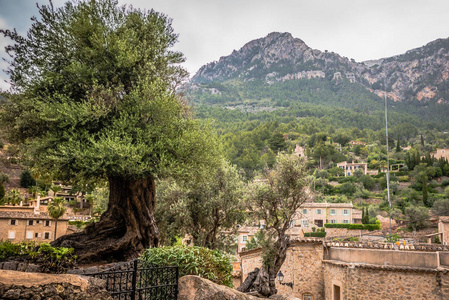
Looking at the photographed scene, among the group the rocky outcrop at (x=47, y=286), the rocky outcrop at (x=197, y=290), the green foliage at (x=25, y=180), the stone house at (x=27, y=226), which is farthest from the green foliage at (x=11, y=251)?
the green foliage at (x=25, y=180)

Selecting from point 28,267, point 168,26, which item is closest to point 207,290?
point 28,267

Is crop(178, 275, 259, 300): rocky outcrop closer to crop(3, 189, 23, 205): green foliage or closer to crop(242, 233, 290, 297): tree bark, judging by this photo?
crop(242, 233, 290, 297): tree bark

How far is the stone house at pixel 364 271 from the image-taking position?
2123cm

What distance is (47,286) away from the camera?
6461 millimetres

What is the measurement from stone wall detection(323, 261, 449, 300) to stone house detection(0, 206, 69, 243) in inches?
1303

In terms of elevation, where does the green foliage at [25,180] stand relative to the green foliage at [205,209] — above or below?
above

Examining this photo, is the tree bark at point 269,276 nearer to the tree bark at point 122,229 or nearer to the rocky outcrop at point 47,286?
the tree bark at point 122,229

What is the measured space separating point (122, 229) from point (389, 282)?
1640 centimetres

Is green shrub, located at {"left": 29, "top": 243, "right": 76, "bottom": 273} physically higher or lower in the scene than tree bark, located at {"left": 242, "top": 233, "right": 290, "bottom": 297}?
higher

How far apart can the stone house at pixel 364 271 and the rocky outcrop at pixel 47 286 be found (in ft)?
65.5

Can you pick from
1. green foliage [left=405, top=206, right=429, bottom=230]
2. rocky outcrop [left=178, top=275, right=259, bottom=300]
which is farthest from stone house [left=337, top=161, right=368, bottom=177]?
rocky outcrop [left=178, top=275, right=259, bottom=300]

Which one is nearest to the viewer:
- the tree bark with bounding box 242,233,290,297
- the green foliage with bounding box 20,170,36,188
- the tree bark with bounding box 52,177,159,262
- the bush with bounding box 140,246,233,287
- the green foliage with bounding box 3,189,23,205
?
the bush with bounding box 140,246,233,287

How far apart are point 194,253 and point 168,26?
12.5 metres

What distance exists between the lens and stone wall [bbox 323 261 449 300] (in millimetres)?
20781
